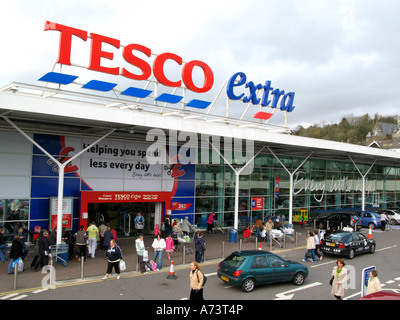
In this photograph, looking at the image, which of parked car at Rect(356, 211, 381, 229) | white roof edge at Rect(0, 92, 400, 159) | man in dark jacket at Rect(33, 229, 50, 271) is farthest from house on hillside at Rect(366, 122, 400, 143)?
man in dark jacket at Rect(33, 229, 50, 271)

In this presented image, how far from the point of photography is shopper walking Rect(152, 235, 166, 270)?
12.9 m

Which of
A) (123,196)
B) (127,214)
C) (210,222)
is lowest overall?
(210,222)

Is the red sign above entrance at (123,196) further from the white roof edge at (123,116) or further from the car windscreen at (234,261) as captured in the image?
the car windscreen at (234,261)

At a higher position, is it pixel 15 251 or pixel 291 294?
pixel 15 251

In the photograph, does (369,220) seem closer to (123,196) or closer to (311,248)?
(311,248)

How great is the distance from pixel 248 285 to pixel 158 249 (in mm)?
3900

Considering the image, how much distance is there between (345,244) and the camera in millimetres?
15711

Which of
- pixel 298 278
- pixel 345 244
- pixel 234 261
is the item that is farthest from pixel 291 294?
pixel 345 244

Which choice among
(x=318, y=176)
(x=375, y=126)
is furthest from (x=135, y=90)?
(x=375, y=126)

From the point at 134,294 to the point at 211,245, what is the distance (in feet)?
27.8

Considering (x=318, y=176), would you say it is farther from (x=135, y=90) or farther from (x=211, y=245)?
(x=135, y=90)

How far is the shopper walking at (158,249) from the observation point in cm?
1295

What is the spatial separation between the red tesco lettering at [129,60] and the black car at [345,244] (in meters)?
11.3

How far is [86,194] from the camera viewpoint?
56.7 feet
